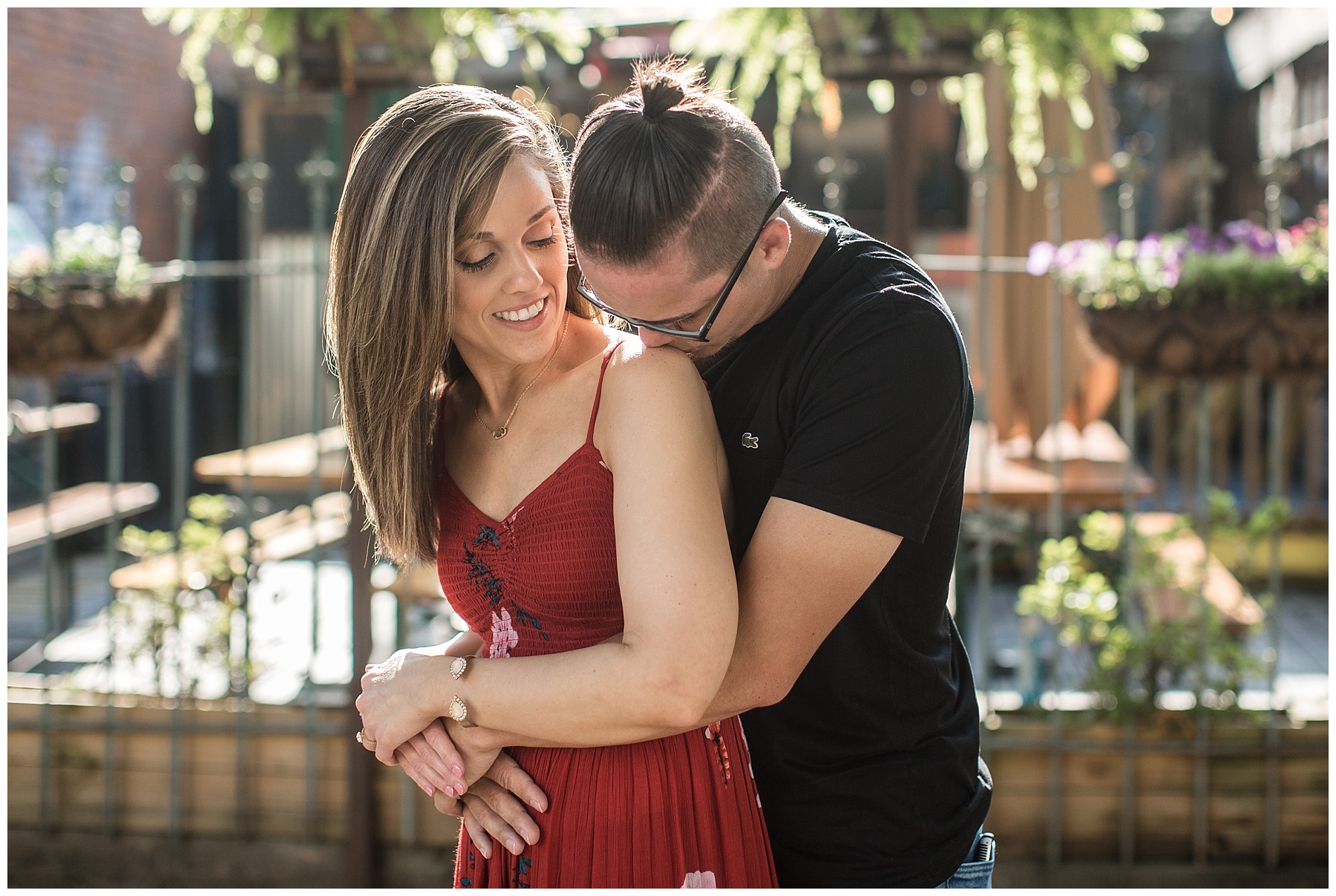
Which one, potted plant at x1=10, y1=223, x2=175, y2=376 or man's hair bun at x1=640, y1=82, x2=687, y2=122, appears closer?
man's hair bun at x1=640, y1=82, x2=687, y2=122

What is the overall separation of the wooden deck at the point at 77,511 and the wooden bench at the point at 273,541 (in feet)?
1.19

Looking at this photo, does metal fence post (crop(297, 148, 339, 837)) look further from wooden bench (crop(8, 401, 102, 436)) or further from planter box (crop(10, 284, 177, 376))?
wooden bench (crop(8, 401, 102, 436))

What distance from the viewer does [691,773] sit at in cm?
149

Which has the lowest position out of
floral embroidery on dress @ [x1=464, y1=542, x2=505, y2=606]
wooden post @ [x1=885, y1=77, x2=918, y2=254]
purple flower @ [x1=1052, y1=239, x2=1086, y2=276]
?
floral embroidery on dress @ [x1=464, y1=542, x2=505, y2=606]

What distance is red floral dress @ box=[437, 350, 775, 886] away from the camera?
1.44 m

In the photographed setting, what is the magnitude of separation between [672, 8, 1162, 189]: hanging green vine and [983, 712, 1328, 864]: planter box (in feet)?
5.76

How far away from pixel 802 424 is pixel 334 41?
221 centimetres

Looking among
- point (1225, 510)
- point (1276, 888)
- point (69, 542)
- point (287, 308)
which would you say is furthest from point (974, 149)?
point (287, 308)

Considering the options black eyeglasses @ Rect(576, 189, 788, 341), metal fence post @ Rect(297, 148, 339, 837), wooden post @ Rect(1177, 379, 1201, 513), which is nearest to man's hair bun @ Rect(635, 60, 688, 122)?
black eyeglasses @ Rect(576, 189, 788, 341)

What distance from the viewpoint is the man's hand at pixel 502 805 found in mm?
1479

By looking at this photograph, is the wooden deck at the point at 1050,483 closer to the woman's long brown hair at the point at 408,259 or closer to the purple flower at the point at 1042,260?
the purple flower at the point at 1042,260

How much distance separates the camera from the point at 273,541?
451 centimetres

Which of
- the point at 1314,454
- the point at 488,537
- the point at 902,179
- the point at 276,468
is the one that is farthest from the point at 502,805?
the point at 1314,454

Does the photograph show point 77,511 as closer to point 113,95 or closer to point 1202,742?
point 1202,742
